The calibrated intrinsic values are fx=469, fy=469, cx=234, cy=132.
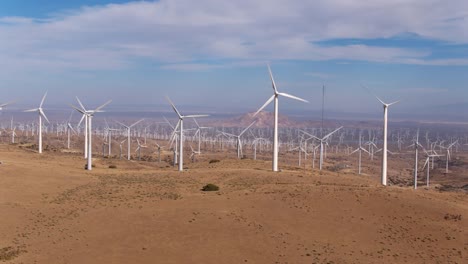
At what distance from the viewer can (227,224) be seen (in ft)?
125

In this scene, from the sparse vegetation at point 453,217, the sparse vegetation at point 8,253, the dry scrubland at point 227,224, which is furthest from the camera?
the sparse vegetation at point 453,217

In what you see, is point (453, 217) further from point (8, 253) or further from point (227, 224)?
point (8, 253)

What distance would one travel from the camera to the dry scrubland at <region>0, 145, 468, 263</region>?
31.8 metres

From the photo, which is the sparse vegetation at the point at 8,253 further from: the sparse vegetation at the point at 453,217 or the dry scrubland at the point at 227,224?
the sparse vegetation at the point at 453,217

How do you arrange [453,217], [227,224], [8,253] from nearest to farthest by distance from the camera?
[8,253]
[227,224]
[453,217]

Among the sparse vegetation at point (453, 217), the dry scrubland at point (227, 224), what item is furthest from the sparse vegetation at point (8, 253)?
the sparse vegetation at point (453, 217)

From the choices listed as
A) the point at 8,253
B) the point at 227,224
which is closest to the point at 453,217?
the point at 227,224

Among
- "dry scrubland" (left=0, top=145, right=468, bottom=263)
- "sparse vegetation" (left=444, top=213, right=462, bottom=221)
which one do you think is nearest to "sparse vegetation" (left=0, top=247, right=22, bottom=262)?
"dry scrubland" (left=0, top=145, right=468, bottom=263)

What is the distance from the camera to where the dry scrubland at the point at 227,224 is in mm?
31828

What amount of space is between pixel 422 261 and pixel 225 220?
15495mm

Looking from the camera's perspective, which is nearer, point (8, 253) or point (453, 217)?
point (8, 253)

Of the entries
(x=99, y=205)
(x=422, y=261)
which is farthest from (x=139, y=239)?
(x=422, y=261)

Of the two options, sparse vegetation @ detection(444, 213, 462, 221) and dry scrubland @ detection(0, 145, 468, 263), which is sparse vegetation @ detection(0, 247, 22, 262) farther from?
sparse vegetation @ detection(444, 213, 462, 221)

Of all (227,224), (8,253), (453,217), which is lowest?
(8,253)
